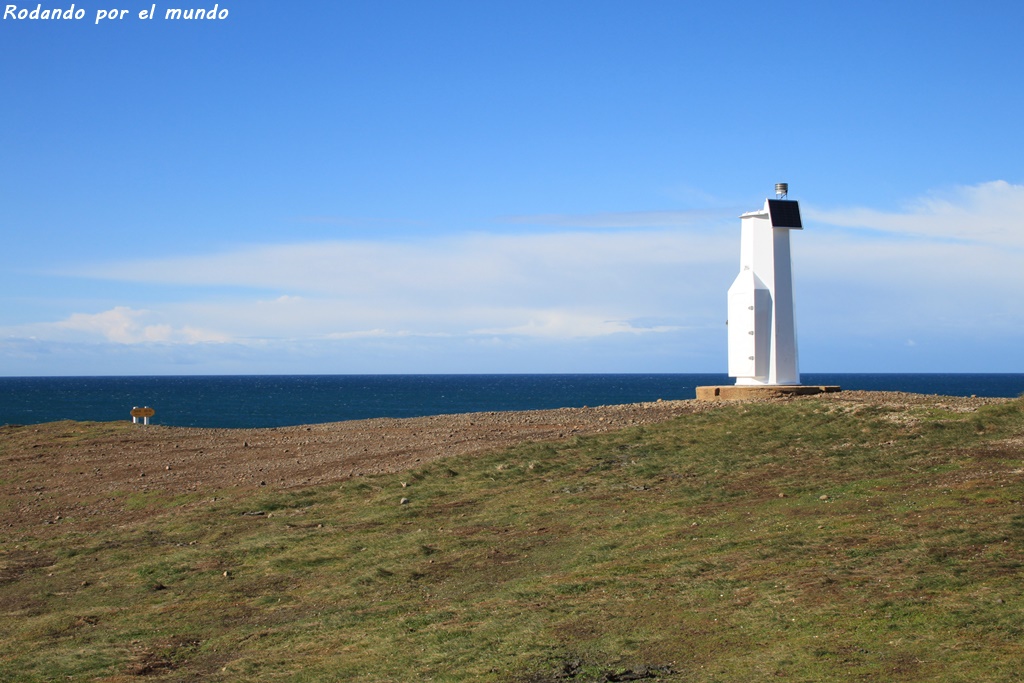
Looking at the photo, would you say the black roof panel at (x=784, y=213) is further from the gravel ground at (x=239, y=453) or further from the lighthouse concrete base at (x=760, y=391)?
the gravel ground at (x=239, y=453)

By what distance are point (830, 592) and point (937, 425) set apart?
1092cm

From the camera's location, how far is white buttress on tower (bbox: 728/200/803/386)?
1187 inches

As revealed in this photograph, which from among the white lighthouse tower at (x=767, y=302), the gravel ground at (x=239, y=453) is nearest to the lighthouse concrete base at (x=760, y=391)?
the white lighthouse tower at (x=767, y=302)

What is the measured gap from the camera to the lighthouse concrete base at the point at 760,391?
28.8m

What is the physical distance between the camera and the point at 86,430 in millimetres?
31906

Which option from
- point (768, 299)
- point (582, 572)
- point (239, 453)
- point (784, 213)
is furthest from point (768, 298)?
point (582, 572)

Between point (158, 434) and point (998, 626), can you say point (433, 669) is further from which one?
point (158, 434)

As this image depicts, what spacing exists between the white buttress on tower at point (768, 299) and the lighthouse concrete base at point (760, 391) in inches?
28.1

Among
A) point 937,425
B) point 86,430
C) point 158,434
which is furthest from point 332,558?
point 86,430

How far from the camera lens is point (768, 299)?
30.3 metres

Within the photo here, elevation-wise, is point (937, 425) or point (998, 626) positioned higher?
point (937, 425)

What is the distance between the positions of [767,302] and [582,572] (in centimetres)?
1883

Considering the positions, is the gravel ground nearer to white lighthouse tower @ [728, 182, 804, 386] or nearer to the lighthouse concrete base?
the lighthouse concrete base

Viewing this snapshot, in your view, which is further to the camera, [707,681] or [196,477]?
[196,477]
